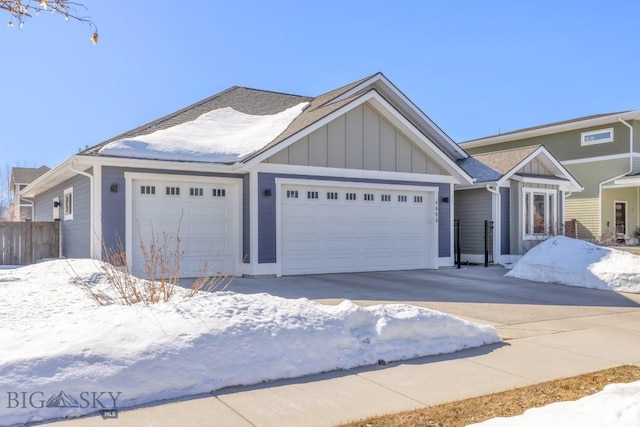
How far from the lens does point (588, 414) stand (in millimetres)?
3664

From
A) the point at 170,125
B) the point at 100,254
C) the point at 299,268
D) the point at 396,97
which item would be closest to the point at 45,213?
the point at 170,125

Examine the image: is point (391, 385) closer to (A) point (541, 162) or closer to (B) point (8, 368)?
(B) point (8, 368)

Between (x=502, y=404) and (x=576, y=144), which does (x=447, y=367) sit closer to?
(x=502, y=404)

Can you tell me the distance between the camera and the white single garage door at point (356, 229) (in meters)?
12.6

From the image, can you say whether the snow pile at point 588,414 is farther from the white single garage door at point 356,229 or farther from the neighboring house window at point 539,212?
the neighboring house window at point 539,212

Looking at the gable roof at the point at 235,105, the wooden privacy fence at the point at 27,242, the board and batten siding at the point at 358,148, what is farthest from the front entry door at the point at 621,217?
the wooden privacy fence at the point at 27,242

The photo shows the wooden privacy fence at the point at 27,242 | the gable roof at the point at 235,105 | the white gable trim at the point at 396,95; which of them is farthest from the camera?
the white gable trim at the point at 396,95

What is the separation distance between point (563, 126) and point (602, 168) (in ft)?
8.99

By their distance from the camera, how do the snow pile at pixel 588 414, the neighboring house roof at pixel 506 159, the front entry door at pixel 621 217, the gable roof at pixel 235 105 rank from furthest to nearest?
the front entry door at pixel 621 217
the neighboring house roof at pixel 506 159
the gable roof at pixel 235 105
the snow pile at pixel 588 414

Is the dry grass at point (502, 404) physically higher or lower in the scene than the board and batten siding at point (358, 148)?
lower

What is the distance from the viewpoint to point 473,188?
55.9 ft

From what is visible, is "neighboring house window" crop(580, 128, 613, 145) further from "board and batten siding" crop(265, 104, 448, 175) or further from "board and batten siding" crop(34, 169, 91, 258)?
"board and batten siding" crop(34, 169, 91, 258)

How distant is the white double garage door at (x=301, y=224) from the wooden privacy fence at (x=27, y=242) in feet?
15.9

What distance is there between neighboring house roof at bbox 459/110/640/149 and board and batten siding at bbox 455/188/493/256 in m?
10.1
